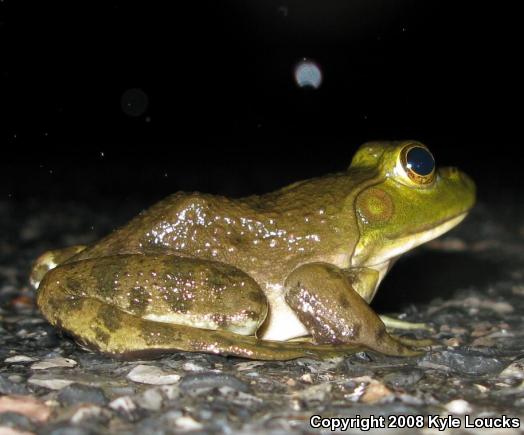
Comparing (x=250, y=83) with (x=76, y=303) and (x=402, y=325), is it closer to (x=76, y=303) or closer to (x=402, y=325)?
(x=402, y=325)

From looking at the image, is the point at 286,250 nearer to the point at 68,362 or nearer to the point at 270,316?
the point at 270,316

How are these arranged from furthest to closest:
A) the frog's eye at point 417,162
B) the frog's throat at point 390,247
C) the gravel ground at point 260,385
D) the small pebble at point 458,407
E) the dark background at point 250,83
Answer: the dark background at point 250,83
the frog's eye at point 417,162
the frog's throat at point 390,247
the small pebble at point 458,407
the gravel ground at point 260,385

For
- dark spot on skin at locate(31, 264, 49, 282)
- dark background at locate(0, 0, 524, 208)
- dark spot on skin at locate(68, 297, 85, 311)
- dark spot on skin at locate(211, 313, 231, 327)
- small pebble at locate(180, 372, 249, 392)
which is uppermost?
dark background at locate(0, 0, 524, 208)

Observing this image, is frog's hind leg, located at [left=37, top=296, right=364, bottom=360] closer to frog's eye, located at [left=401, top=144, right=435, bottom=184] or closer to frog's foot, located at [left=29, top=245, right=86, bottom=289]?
frog's foot, located at [left=29, top=245, right=86, bottom=289]

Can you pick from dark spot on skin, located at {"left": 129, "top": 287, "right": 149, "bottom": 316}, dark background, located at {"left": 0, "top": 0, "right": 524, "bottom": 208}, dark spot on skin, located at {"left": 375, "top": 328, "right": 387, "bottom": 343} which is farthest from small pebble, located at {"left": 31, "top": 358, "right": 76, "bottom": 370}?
dark background, located at {"left": 0, "top": 0, "right": 524, "bottom": 208}

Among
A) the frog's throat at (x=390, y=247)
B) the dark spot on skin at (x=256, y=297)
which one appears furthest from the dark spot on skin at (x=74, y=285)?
the frog's throat at (x=390, y=247)

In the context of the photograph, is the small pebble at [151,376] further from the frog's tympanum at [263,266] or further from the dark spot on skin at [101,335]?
the dark spot on skin at [101,335]

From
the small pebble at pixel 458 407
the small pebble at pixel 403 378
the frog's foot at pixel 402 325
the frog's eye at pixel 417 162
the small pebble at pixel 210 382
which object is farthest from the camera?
the frog's foot at pixel 402 325

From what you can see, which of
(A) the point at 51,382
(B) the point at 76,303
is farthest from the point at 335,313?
(A) the point at 51,382

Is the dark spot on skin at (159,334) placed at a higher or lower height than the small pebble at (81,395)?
higher
